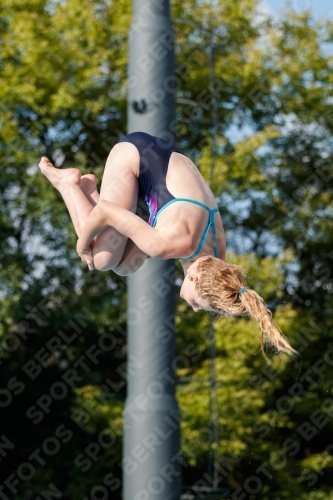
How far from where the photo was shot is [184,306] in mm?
12133

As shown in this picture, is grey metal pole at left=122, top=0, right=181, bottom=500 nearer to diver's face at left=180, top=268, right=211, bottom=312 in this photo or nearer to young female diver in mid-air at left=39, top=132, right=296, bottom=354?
young female diver in mid-air at left=39, top=132, right=296, bottom=354

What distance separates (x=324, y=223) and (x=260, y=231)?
1.34 meters

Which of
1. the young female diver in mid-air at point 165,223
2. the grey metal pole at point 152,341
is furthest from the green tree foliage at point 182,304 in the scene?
the young female diver in mid-air at point 165,223

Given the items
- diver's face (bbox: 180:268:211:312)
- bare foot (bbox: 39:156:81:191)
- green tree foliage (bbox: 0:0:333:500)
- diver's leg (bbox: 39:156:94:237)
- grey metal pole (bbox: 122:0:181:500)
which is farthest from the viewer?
green tree foliage (bbox: 0:0:333:500)

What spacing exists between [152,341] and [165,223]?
1.36 m

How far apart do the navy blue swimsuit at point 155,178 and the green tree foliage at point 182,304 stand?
7709 mm

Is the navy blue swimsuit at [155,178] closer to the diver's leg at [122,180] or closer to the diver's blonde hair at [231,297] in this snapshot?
the diver's leg at [122,180]

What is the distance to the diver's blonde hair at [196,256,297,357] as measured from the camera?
11.1 ft

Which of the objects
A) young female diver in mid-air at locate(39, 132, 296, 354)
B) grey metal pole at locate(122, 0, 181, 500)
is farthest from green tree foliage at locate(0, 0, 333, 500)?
young female diver in mid-air at locate(39, 132, 296, 354)

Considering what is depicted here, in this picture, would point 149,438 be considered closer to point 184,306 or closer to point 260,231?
point 184,306

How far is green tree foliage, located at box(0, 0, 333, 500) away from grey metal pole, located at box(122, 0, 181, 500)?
666 cm

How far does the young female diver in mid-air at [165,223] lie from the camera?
3.43 meters

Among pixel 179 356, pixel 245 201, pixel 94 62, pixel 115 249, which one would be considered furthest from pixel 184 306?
pixel 115 249

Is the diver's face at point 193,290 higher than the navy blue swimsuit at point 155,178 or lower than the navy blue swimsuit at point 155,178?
lower
